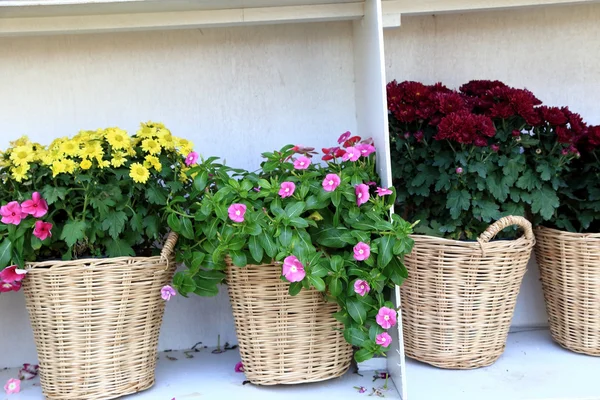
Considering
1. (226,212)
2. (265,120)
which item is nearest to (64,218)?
(226,212)

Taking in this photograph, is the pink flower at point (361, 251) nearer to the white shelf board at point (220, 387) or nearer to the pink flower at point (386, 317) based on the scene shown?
the pink flower at point (386, 317)

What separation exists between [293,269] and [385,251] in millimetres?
227

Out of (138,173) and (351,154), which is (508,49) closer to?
(351,154)

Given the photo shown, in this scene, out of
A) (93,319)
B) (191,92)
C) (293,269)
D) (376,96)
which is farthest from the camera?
(191,92)

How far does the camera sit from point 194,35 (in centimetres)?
226

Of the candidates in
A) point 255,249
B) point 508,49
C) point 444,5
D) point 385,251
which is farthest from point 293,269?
point 508,49

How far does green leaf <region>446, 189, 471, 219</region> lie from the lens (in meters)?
1.88

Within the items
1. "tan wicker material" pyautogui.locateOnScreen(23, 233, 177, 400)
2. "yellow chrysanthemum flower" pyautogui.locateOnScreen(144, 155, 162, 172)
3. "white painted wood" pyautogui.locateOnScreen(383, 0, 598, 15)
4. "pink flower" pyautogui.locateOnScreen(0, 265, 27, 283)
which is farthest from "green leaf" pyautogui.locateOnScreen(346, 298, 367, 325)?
"white painted wood" pyautogui.locateOnScreen(383, 0, 598, 15)

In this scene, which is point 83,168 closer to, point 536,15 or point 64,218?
point 64,218

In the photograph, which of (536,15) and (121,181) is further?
(536,15)

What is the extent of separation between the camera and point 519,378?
187 centimetres

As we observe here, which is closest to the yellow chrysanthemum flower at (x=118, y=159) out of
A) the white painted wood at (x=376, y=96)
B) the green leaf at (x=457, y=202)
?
the white painted wood at (x=376, y=96)

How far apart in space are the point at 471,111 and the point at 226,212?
2.69 ft

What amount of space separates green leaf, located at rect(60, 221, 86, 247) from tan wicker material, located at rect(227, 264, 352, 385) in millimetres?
383
